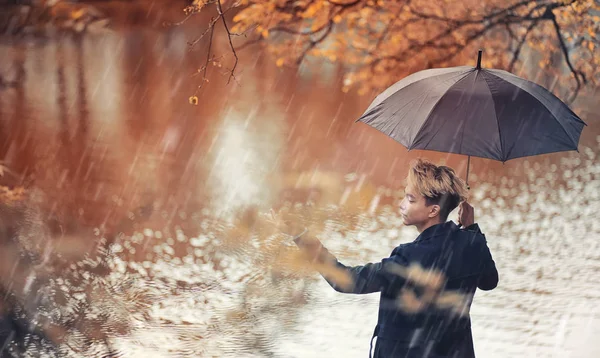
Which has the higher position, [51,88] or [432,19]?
[432,19]

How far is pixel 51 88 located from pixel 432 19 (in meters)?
8.59

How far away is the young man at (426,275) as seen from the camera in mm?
2730

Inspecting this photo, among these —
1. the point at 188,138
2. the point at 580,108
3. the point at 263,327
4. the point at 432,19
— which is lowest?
the point at 263,327

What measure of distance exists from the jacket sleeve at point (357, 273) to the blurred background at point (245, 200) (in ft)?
9.51

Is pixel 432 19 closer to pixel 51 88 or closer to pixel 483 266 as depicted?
pixel 51 88

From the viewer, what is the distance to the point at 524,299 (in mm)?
6547

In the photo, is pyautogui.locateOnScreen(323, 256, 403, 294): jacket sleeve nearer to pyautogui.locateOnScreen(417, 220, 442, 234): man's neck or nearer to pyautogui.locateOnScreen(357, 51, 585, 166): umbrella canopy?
pyautogui.locateOnScreen(417, 220, 442, 234): man's neck

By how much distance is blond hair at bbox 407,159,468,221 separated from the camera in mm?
2844

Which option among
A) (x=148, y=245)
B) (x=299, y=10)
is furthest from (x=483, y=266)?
(x=299, y=10)

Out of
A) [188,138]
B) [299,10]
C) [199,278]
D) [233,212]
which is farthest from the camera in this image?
[299,10]

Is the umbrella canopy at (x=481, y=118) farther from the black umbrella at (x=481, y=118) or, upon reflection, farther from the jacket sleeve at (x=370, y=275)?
the jacket sleeve at (x=370, y=275)

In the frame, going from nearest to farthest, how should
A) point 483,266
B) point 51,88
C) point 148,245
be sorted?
1. point 483,266
2. point 148,245
3. point 51,88

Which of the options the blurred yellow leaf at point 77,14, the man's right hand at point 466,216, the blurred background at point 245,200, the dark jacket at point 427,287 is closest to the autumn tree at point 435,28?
the blurred background at point 245,200

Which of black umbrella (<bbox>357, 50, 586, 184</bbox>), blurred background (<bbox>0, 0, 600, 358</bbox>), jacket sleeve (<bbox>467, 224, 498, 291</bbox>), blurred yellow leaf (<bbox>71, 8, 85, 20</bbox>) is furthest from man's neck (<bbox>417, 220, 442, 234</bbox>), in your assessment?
blurred yellow leaf (<bbox>71, 8, 85, 20</bbox>)
